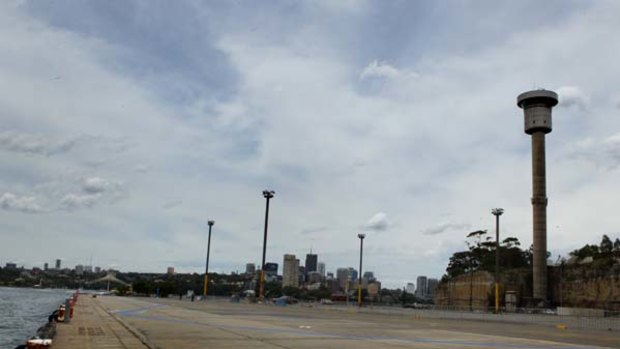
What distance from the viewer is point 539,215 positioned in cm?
11638

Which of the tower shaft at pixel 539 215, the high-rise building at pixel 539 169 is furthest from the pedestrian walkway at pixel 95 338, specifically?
the high-rise building at pixel 539 169

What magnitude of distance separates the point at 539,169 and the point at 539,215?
9185mm

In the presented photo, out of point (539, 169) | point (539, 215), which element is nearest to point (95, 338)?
point (539, 215)

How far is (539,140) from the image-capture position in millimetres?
119875

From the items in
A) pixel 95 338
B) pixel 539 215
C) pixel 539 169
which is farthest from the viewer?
pixel 539 169

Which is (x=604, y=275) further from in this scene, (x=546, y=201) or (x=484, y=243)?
(x=484, y=243)

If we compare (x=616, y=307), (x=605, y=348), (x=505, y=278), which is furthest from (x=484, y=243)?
(x=605, y=348)

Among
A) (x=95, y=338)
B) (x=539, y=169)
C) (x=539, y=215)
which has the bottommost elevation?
(x=95, y=338)

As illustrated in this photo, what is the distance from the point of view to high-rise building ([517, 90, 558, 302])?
113 metres

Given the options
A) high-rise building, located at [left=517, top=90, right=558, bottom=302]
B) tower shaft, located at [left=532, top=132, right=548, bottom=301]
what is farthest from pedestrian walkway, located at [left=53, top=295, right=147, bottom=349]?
high-rise building, located at [left=517, top=90, right=558, bottom=302]

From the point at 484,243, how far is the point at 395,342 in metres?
155

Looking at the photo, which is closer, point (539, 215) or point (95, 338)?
point (95, 338)

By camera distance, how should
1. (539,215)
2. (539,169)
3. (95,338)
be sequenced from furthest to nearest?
(539,169)
(539,215)
(95,338)

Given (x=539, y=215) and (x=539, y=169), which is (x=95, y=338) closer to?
(x=539, y=215)
